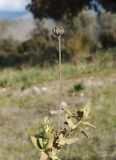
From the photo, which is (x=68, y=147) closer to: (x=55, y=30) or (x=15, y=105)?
(x=15, y=105)

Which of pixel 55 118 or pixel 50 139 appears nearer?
pixel 50 139

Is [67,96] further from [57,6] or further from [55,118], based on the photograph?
[57,6]

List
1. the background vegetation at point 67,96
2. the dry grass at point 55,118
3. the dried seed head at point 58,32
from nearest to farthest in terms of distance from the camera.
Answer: the dried seed head at point 58,32 < the dry grass at point 55,118 < the background vegetation at point 67,96

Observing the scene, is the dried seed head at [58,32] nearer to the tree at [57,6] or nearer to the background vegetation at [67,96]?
the background vegetation at [67,96]

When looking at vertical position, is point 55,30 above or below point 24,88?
above

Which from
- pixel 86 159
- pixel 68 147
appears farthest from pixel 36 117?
pixel 86 159

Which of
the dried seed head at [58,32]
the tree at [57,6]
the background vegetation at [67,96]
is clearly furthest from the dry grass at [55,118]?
the tree at [57,6]

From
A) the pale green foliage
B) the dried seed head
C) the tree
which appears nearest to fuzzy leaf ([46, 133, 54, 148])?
the pale green foliage

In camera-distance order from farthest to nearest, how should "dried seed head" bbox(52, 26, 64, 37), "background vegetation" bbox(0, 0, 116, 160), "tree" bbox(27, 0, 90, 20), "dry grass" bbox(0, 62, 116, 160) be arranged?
"tree" bbox(27, 0, 90, 20), "background vegetation" bbox(0, 0, 116, 160), "dry grass" bbox(0, 62, 116, 160), "dried seed head" bbox(52, 26, 64, 37)

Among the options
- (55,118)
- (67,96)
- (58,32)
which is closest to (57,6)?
(67,96)

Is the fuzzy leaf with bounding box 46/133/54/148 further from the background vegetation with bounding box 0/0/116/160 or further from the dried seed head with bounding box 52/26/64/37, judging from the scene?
the background vegetation with bounding box 0/0/116/160

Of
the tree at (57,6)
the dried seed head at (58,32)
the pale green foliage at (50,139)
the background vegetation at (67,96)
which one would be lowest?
the background vegetation at (67,96)
